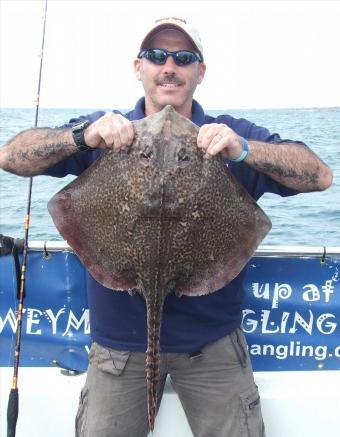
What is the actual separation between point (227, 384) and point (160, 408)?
602mm

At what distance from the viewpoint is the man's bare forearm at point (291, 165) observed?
274 cm

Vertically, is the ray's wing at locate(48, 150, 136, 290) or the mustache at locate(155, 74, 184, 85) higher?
the mustache at locate(155, 74, 184, 85)

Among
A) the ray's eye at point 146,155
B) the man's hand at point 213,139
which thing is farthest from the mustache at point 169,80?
the ray's eye at point 146,155

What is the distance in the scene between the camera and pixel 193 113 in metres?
3.21

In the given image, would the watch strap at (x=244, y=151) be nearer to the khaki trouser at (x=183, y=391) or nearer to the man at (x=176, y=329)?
the man at (x=176, y=329)

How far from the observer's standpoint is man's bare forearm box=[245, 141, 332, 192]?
2736 millimetres

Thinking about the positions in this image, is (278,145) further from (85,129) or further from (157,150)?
(85,129)

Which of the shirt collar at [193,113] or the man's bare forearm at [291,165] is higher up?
the shirt collar at [193,113]

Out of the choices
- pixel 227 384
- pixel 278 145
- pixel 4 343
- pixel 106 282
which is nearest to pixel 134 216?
pixel 106 282

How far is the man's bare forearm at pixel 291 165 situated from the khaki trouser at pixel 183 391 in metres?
1.05

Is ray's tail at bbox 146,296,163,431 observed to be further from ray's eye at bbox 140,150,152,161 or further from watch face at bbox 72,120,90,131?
watch face at bbox 72,120,90,131

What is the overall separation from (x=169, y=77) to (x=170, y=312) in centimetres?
138

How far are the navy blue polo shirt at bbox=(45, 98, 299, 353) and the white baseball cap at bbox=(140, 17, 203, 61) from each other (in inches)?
23.8

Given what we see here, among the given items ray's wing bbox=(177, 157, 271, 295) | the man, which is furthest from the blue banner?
ray's wing bbox=(177, 157, 271, 295)
